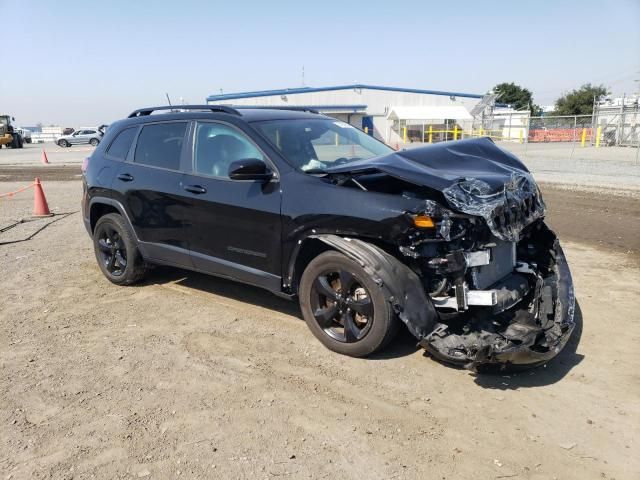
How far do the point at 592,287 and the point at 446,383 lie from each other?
2.79 metres

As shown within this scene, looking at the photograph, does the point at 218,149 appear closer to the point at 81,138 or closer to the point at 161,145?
the point at 161,145

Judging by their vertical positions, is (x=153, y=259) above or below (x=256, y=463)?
above

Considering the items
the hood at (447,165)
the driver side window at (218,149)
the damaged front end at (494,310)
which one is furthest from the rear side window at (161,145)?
the damaged front end at (494,310)

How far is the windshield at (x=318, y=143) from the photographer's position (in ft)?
14.9

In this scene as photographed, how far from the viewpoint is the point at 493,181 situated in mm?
3889

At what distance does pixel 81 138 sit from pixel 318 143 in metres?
51.0

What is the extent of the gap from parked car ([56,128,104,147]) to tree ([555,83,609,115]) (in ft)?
216

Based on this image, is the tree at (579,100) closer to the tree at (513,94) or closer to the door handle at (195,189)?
the tree at (513,94)

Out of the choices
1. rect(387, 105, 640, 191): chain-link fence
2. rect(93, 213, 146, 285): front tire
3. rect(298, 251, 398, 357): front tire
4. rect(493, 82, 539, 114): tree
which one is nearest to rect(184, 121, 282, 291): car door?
rect(298, 251, 398, 357): front tire

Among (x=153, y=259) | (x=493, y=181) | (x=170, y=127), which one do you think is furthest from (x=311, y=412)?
(x=170, y=127)

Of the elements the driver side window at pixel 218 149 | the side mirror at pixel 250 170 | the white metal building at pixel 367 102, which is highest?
the white metal building at pixel 367 102

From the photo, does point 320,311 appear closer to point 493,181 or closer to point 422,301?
point 422,301

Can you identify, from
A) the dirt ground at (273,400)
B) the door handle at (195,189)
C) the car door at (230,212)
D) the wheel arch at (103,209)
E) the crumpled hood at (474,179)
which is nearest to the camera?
the dirt ground at (273,400)

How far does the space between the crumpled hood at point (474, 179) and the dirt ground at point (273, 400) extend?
44.2 inches
